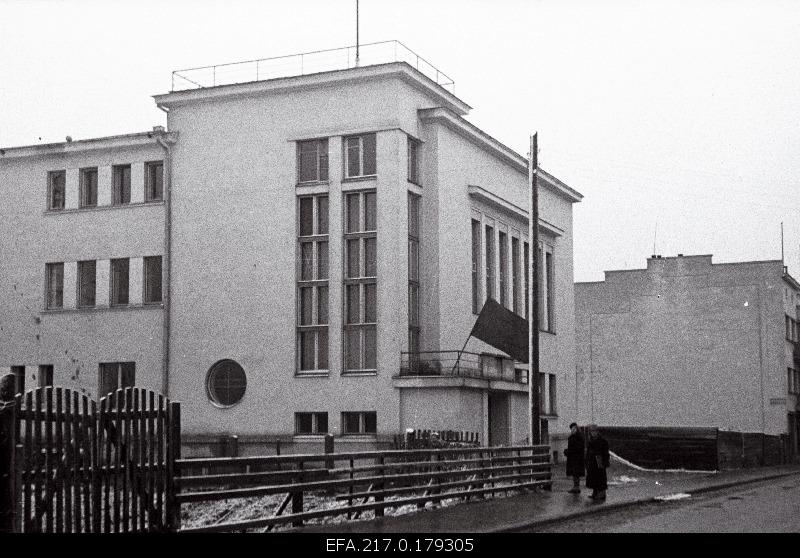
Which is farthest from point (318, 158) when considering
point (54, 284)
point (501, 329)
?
point (54, 284)

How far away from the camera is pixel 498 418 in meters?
42.0

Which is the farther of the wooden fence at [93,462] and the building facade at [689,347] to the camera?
the building facade at [689,347]

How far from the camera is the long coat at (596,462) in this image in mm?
24422

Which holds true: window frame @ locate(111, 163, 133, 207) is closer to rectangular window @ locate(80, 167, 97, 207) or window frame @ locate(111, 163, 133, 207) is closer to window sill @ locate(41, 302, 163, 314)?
rectangular window @ locate(80, 167, 97, 207)

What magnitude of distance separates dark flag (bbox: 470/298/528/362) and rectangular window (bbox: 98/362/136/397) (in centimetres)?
1290

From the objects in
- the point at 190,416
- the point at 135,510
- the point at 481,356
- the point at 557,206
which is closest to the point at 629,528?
the point at 135,510

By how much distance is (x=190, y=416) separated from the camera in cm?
4050

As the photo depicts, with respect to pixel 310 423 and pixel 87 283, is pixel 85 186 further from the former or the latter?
pixel 310 423

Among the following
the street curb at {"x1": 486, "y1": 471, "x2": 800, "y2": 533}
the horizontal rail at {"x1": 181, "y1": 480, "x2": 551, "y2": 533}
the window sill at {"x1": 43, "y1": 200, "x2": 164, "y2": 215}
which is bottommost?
the street curb at {"x1": 486, "y1": 471, "x2": 800, "y2": 533}

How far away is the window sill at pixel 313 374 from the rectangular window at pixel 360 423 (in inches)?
57.8

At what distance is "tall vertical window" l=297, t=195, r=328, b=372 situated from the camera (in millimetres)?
39750

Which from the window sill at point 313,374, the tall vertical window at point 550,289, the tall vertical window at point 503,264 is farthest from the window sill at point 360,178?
the tall vertical window at point 550,289

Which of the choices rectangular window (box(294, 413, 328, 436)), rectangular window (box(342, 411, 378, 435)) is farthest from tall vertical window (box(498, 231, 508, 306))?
rectangular window (box(294, 413, 328, 436))

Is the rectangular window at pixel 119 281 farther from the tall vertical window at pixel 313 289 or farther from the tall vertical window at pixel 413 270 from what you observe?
the tall vertical window at pixel 413 270
